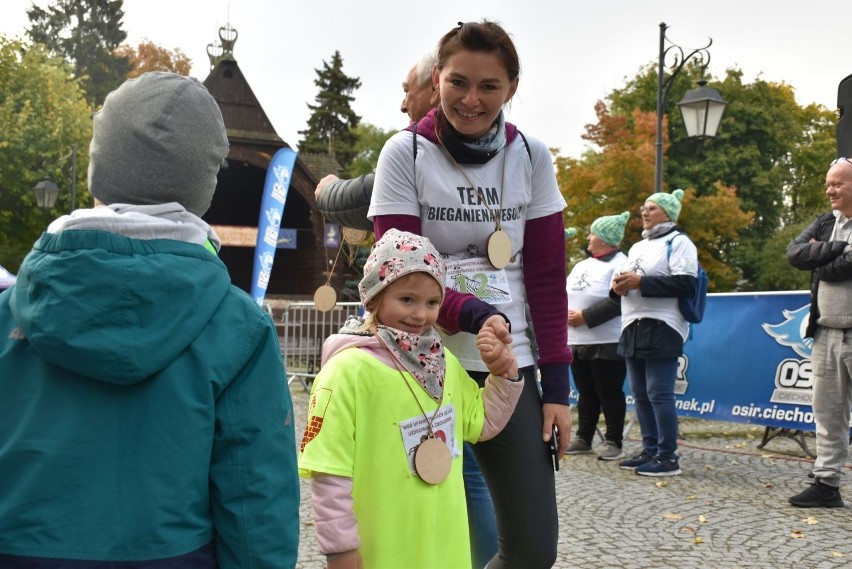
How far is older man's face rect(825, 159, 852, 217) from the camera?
586 cm

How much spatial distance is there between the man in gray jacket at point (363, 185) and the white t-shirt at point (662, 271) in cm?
459

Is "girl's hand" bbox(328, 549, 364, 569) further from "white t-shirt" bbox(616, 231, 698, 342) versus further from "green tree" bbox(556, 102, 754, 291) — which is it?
"green tree" bbox(556, 102, 754, 291)

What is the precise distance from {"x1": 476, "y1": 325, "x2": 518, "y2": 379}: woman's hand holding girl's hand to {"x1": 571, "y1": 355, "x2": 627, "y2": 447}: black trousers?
5.88m

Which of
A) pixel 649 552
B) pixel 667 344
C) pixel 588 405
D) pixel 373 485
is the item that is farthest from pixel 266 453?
pixel 588 405

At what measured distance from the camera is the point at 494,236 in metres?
2.76

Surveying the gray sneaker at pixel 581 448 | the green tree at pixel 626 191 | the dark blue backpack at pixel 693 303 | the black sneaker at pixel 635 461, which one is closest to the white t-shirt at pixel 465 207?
the dark blue backpack at pixel 693 303

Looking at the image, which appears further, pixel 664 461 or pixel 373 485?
pixel 664 461

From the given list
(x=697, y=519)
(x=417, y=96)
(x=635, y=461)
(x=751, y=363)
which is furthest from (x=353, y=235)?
(x=751, y=363)

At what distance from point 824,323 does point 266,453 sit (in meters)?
5.23

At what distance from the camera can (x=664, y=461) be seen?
7461mm

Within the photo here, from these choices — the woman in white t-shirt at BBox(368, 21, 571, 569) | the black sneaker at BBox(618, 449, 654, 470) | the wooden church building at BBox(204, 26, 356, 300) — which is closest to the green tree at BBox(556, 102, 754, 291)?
the wooden church building at BBox(204, 26, 356, 300)

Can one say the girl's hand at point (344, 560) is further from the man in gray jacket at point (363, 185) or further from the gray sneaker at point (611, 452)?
the gray sneaker at point (611, 452)

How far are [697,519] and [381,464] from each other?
3.89 m

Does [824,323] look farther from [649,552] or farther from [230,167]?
[230,167]
